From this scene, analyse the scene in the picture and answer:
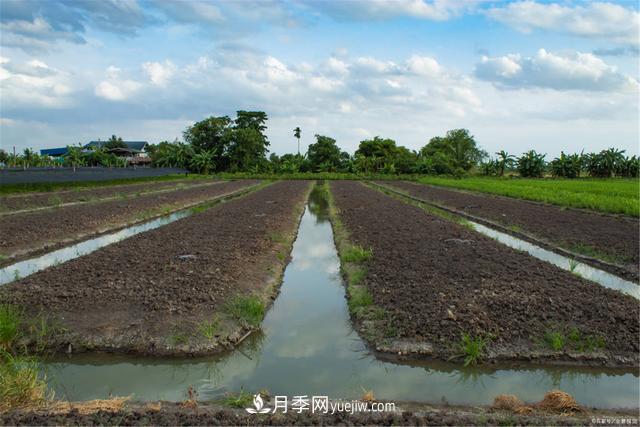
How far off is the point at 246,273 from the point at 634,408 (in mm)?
6332

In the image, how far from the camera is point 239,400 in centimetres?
479

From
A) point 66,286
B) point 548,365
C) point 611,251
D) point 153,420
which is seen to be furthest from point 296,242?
point 153,420

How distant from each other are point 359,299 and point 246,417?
3.74 metres

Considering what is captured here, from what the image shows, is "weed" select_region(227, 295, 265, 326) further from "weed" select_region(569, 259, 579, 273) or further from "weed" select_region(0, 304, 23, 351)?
"weed" select_region(569, 259, 579, 273)

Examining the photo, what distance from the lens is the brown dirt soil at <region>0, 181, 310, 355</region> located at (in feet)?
20.5

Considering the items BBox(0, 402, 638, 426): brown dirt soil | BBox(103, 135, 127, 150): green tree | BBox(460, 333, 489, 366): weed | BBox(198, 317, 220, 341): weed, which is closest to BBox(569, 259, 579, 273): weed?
BBox(460, 333, 489, 366): weed

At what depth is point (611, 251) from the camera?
11789 millimetres

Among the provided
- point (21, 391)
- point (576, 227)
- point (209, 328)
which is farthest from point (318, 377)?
point (576, 227)

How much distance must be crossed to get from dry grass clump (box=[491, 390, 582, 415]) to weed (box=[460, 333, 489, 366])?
0.97 m

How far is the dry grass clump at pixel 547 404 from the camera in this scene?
15.4ft

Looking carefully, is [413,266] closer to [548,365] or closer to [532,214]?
[548,365]

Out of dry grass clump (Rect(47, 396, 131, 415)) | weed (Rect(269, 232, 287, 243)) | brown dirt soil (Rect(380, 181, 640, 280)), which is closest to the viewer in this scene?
dry grass clump (Rect(47, 396, 131, 415))

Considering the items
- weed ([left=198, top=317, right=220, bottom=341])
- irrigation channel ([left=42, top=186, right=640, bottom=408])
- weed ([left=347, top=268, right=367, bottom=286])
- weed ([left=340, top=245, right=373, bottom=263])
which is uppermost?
weed ([left=340, top=245, right=373, bottom=263])

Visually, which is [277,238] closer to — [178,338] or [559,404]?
[178,338]
